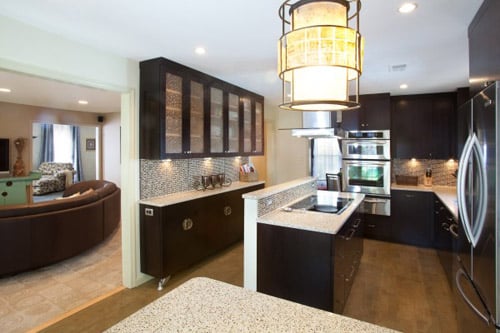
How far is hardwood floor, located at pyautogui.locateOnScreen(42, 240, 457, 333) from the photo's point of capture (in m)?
2.52

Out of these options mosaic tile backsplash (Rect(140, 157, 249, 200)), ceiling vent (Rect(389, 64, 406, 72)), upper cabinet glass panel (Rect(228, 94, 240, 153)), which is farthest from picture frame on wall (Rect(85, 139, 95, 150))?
ceiling vent (Rect(389, 64, 406, 72))

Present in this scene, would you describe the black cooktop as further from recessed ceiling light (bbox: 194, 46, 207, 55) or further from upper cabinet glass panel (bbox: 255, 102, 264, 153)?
upper cabinet glass panel (bbox: 255, 102, 264, 153)

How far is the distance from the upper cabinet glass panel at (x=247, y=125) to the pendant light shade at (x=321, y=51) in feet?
11.4

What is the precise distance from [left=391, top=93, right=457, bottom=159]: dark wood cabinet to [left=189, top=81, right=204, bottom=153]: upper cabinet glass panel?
3223 mm

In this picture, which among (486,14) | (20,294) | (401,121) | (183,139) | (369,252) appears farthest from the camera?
(401,121)

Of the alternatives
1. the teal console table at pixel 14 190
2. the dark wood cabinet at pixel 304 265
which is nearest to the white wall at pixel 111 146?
the teal console table at pixel 14 190

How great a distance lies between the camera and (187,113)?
3.46 metres

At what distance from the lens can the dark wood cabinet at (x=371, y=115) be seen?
4.73m

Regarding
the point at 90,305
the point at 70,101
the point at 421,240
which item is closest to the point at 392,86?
the point at 421,240

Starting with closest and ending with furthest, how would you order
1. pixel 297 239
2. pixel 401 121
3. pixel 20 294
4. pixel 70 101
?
pixel 297 239, pixel 20 294, pixel 401 121, pixel 70 101

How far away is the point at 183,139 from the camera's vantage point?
11.2 feet

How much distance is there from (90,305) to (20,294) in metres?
0.85

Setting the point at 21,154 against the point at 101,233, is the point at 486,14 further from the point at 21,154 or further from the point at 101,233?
the point at 21,154

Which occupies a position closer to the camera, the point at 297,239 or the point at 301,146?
the point at 297,239
